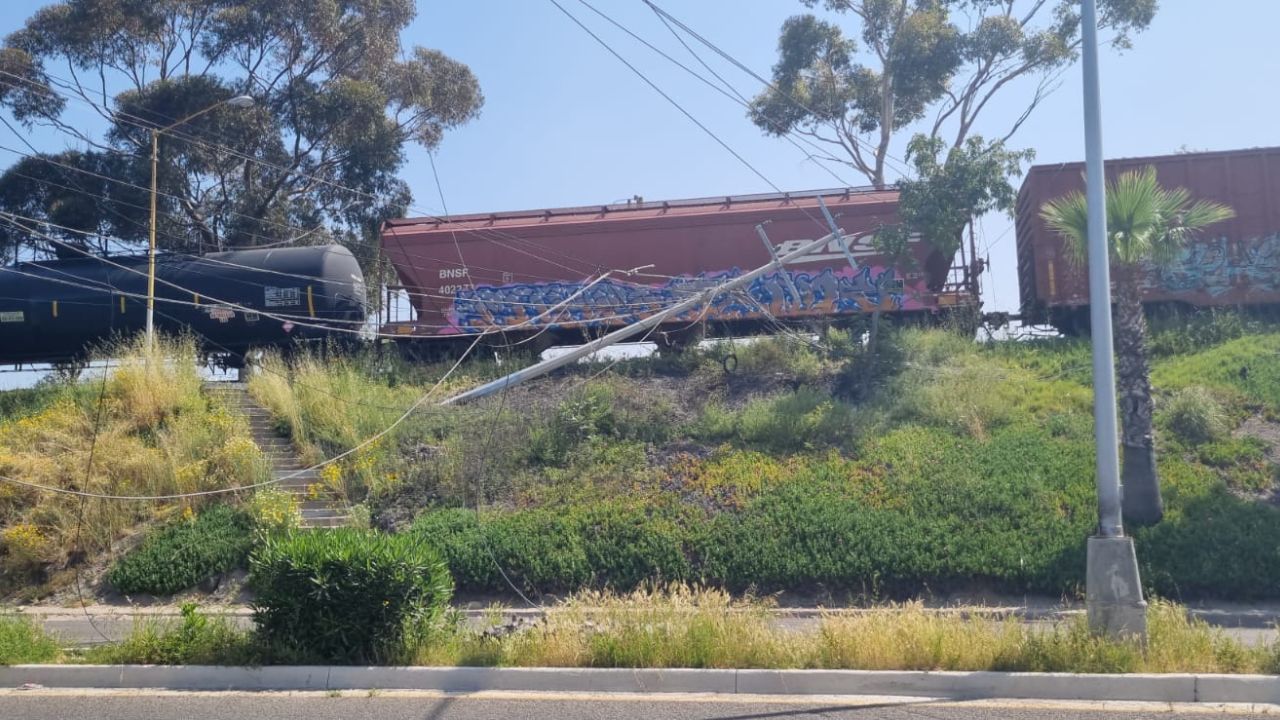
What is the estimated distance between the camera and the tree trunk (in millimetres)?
14672

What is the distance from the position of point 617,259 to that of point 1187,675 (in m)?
18.1

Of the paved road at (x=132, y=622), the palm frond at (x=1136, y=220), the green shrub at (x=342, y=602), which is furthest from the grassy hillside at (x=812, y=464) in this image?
the green shrub at (x=342, y=602)

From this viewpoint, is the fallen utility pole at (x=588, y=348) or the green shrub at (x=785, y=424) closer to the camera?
the green shrub at (x=785, y=424)

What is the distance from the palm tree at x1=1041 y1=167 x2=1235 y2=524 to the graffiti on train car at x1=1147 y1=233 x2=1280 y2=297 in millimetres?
7361

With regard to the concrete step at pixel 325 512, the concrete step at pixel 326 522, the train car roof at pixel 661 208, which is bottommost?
the concrete step at pixel 326 522

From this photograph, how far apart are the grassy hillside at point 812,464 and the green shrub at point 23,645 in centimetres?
618

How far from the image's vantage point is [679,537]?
50.8 feet

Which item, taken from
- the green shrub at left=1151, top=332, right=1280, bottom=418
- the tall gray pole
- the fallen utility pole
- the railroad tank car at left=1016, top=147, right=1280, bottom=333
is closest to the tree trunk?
the green shrub at left=1151, top=332, right=1280, bottom=418

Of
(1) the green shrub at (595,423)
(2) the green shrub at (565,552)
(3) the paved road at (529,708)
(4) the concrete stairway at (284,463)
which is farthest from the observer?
(1) the green shrub at (595,423)

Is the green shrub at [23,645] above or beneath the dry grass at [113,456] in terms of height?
beneath

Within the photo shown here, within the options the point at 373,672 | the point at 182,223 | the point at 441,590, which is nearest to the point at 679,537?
the point at 441,590

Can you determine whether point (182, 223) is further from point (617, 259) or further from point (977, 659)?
point (977, 659)

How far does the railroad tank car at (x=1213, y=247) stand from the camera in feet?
74.1

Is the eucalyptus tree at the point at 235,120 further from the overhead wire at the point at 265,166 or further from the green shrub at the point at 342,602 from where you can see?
the green shrub at the point at 342,602
